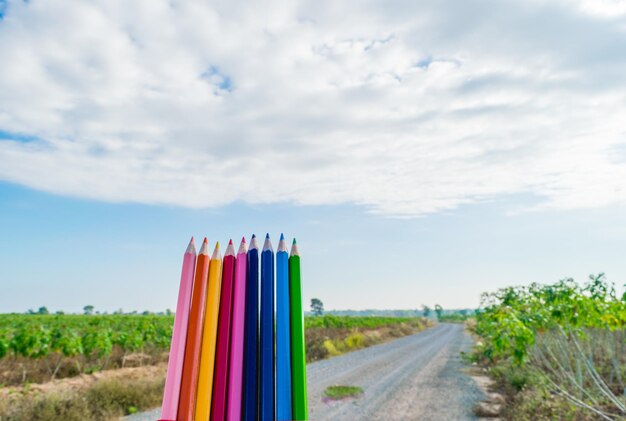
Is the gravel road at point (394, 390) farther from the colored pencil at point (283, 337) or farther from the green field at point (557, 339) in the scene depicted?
the colored pencil at point (283, 337)

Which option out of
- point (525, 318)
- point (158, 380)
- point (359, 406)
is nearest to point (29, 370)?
point (158, 380)

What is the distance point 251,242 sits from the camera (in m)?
1.50

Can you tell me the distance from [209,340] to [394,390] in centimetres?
1422

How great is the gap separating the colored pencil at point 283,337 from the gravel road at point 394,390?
33.7 feet

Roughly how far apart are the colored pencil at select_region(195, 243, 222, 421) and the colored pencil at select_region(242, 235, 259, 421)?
0.34 ft

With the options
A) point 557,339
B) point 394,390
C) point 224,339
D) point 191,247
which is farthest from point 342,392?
point 191,247

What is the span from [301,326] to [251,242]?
1.10 ft

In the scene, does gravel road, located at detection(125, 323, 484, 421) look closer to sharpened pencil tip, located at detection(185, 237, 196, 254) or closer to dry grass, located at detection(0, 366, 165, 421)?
dry grass, located at detection(0, 366, 165, 421)

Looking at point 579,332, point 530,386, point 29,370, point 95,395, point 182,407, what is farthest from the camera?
point 29,370

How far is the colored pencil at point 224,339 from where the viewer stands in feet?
4.48

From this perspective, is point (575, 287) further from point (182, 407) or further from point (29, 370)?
point (29, 370)

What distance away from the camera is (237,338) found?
4.66 feet

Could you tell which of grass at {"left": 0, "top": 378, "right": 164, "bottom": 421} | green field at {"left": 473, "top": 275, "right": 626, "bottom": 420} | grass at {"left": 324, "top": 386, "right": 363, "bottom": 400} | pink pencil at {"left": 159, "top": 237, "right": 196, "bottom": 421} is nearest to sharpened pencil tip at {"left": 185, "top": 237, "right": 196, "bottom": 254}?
pink pencil at {"left": 159, "top": 237, "right": 196, "bottom": 421}

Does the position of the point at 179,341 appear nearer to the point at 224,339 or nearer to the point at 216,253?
the point at 224,339
